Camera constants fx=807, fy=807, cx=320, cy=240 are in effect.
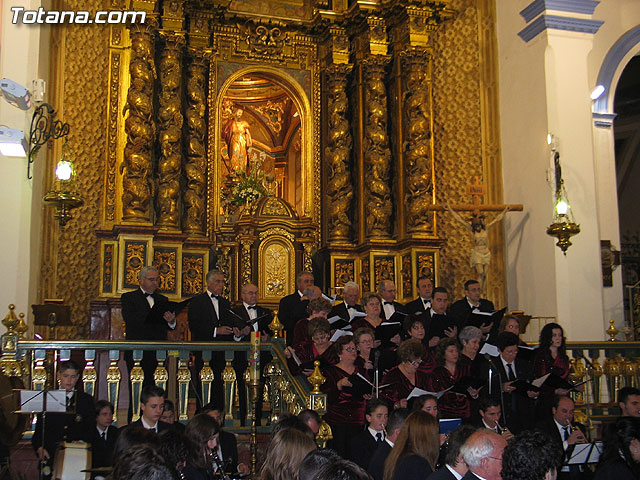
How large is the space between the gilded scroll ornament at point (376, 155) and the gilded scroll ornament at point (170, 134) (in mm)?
3173

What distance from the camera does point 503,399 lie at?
8.39 meters

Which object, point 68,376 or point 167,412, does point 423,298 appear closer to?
point 167,412

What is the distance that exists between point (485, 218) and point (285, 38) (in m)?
4.79

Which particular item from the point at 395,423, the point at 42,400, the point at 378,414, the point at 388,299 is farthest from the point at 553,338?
the point at 42,400

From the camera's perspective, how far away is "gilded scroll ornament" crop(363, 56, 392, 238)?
13.6m

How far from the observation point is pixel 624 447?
586 cm

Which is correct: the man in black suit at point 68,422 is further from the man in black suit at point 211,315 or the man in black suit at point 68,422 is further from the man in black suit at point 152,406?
the man in black suit at point 211,315

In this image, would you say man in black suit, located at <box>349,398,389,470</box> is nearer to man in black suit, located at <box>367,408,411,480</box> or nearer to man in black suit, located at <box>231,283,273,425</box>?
man in black suit, located at <box>367,408,411,480</box>

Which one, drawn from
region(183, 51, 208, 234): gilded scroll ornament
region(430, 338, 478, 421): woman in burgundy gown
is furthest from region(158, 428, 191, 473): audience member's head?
region(183, 51, 208, 234): gilded scroll ornament

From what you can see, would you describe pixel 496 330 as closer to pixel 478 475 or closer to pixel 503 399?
pixel 503 399

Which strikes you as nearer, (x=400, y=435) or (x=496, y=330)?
(x=400, y=435)

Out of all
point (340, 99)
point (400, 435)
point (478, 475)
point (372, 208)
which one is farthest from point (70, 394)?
point (340, 99)

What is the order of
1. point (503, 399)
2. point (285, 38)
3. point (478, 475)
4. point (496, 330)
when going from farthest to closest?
point (285, 38)
point (496, 330)
point (503, 399)
point (478, 475)

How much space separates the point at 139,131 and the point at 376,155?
3.94 m
